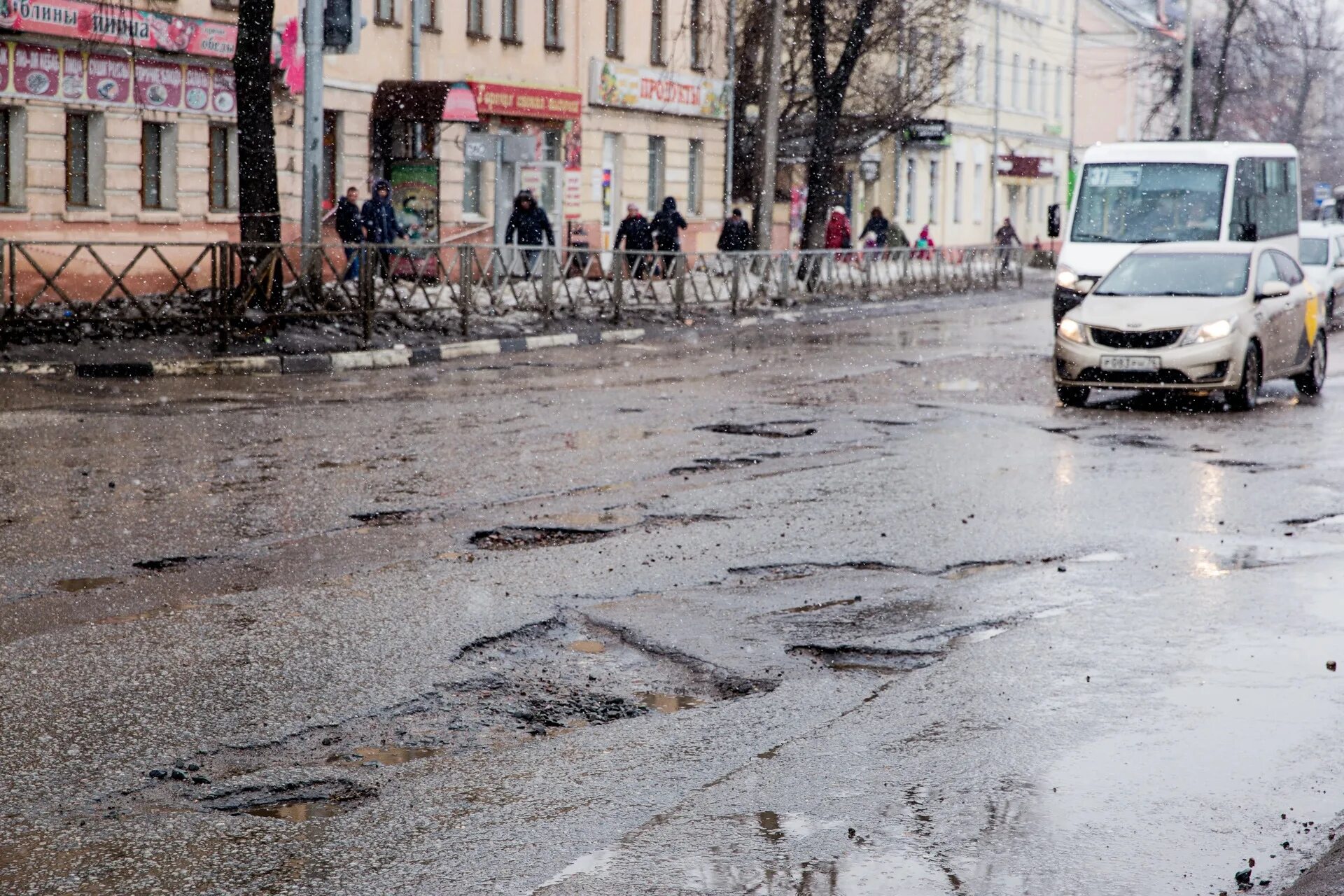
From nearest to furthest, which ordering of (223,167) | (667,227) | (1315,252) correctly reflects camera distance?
1. (223,167)
2. (1315,252)
3. (667,227)

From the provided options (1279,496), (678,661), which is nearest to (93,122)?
(1279,496)

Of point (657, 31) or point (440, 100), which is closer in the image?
point (440, 100)

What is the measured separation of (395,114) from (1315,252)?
15752 mm

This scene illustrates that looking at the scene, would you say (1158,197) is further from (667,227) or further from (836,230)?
(836,230)

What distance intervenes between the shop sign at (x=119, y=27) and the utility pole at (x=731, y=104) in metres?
17.3

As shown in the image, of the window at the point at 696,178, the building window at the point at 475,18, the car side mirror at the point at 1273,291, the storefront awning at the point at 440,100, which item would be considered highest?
the building window at the point at 475,18

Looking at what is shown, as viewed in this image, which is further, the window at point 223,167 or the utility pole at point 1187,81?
the utility pole at point 1187,81

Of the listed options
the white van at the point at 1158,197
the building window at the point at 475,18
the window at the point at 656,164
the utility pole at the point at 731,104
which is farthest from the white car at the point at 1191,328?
the utility pole at the point at 731,104

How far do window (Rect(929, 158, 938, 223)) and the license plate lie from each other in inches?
1800

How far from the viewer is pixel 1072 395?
643 inches

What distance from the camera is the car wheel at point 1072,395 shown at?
53.3 ft

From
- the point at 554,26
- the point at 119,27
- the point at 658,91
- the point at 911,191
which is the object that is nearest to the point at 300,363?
the point at 119,27

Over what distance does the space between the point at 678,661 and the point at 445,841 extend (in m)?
2.12

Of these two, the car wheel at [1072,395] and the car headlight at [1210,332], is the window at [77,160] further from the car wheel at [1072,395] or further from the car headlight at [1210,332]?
the car headlight at [1210,332]
